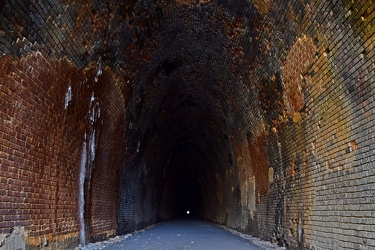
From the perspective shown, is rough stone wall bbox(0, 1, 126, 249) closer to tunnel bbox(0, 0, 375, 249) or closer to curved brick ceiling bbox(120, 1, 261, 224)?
tunnel bbox(0, 0, 375, 249)

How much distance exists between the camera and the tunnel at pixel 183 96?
5.27 m

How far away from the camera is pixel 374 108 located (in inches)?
191

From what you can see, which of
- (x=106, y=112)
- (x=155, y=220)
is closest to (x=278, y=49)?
(x=106, y=112)

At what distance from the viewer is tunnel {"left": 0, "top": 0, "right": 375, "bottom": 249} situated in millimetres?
5266

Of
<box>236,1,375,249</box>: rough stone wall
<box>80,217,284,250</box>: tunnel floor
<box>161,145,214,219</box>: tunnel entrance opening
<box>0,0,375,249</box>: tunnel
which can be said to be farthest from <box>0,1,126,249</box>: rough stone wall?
<box>161,145,214,219</box>: tunnel entrance opening

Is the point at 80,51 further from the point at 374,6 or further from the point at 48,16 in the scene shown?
the point at 374,6

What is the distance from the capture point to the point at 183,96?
47.1 ft

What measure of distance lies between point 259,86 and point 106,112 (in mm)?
3587

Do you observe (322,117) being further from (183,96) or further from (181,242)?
(183,96)

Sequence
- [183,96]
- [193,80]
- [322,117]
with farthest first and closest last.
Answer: [183,96] < [193,80] < [322,117]

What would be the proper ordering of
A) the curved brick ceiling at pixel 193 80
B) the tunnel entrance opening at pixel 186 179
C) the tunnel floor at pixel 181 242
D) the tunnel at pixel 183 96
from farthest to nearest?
1. the tunnel entrance opening at pixel 186 179
2. the tunnel floor at pixel 181 242
3. the curved brick ceiling at pixel 193 80
4. the tunnel at pixel 183 96

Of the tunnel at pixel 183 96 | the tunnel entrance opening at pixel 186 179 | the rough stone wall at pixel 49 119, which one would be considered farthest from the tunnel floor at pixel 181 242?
the tunnel entrance opening at pixel 186 179

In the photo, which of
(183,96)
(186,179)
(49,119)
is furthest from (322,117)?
(186,179)

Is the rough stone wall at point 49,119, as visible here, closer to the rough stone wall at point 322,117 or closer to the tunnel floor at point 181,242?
the tunnel floor at point 181,242
